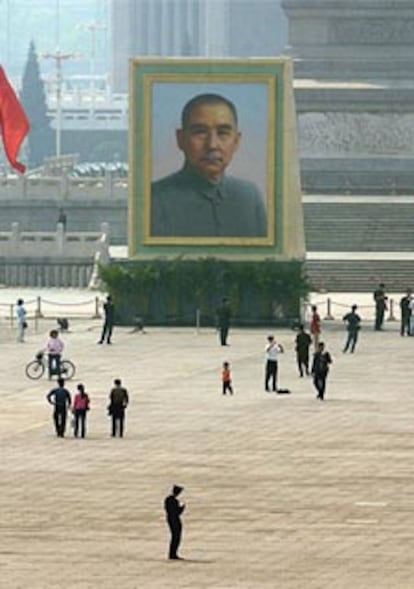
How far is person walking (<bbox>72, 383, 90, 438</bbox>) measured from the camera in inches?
1855

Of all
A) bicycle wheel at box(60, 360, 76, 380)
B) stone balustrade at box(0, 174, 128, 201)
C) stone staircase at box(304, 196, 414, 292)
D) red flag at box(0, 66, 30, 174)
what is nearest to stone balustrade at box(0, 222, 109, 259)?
stone staircase at box(304, 196, 414, 292)

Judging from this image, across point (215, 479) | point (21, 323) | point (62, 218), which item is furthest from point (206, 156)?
point (215, 479)

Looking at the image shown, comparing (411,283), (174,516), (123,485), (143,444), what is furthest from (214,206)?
(174,516)

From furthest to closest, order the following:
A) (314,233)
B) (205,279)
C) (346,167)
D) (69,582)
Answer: (346,167) → (314,233) → (205,279) → (69,582)

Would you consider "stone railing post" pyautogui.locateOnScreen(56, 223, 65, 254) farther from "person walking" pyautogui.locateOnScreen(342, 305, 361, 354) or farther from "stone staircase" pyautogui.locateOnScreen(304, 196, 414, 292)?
"person walking" pyautogui.locateOnScreen(342, 305, 361, 354)

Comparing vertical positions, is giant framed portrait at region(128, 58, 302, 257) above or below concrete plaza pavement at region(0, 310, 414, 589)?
above

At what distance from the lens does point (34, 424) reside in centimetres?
4934

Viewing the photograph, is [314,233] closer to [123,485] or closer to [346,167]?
[346,167]

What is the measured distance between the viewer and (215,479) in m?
42.7

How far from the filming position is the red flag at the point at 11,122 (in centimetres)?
7125

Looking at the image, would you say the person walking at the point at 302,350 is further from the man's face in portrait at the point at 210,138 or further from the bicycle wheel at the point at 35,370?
the man's face in portrait at the point at 210,138

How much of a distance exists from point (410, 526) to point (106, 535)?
3.41 metres

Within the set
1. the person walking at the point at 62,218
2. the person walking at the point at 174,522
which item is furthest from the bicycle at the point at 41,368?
the person walking at the point at 62,218

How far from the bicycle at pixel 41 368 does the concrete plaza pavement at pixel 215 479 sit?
0.25 meters
